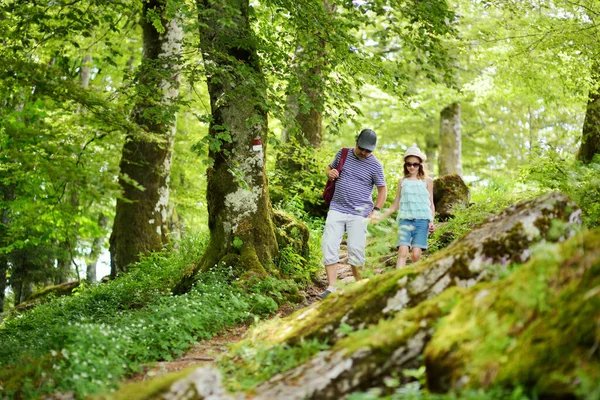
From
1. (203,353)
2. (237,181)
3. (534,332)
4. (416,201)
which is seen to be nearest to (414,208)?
(416,201)

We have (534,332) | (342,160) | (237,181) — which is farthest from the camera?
(237,181)

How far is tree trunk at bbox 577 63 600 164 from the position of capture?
1129cm

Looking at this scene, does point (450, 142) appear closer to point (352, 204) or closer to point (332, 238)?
point (352, 204)

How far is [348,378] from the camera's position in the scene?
146 inches

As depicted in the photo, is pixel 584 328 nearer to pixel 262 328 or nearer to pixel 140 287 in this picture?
pixel 262 328

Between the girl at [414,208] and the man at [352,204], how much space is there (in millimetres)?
387

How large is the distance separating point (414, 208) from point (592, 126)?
7157 millimetres

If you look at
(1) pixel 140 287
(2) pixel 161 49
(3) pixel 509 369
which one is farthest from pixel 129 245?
(3) pixel 509 369

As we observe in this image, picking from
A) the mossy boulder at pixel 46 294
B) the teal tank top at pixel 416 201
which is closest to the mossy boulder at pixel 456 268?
the teal tank top at pixel 416 201

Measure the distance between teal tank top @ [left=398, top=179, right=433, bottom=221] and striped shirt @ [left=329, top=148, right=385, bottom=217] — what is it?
50cm

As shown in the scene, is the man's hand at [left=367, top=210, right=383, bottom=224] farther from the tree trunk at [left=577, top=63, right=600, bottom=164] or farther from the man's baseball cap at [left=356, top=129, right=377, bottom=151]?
the tree trunk at [left=577, top=63, right=600, bottom=164]

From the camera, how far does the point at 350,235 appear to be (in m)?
7.68

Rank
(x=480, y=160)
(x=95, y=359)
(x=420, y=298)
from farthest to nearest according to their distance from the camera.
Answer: (x=480, y=160) → (x=95, y=359) → (x=420, y=298)

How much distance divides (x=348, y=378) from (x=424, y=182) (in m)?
4.26
